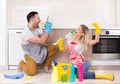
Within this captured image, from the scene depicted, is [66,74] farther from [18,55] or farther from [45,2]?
[45,2]

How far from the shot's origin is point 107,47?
10.1ft

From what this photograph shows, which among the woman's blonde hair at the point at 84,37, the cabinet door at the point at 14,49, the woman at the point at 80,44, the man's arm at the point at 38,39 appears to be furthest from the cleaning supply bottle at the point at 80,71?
the cabinet door at the point at 14,49

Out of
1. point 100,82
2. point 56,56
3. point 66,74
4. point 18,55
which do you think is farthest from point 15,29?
point 100,82

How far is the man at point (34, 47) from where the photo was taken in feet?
9.06

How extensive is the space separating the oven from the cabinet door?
93cm

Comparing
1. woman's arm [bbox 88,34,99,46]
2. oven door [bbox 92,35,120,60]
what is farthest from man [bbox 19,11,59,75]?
oven door [bbox 92,35,120,60]

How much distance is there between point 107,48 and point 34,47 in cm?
92

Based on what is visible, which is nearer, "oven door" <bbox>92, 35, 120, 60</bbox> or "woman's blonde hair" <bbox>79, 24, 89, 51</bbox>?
"woman's blonde hair" <bbox>79, 24, 89, 51</bbox>

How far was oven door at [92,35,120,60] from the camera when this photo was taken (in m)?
3.07

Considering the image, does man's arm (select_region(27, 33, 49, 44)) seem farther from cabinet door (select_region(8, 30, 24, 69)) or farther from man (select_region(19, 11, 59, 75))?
cabinet door (select_region(8, 30, 24, 69))

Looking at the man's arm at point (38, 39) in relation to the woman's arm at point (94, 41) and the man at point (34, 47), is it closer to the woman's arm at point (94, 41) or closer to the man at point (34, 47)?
the man at point (34, 47)

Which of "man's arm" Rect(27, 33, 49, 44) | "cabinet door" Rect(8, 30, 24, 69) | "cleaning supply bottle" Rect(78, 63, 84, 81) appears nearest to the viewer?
"cleaning supply bottle" Rect(78, 63, 84, 81)

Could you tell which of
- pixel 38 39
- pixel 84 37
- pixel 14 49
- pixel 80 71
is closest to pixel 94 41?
pixel 84 37

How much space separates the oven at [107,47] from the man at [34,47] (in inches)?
20.6
